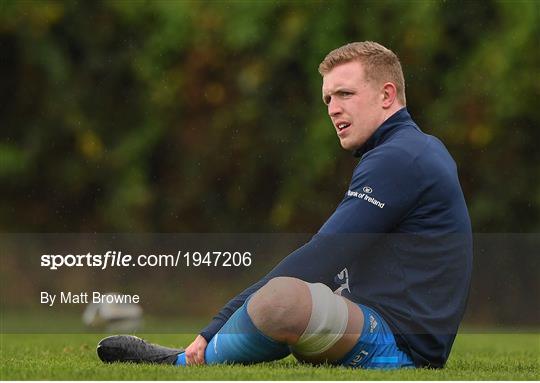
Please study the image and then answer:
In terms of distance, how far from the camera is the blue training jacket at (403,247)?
2936 millimetres

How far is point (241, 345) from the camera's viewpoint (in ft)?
9.80

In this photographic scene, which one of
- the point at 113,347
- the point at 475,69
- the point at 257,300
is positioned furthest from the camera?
the point at 475,69

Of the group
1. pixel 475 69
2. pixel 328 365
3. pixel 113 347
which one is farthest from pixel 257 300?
pixel 475 69

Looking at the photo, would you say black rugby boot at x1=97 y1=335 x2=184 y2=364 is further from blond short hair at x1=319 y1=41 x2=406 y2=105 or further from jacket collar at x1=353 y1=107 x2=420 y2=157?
blond short hair at x1=319 y1=41 x2=406 y2=105

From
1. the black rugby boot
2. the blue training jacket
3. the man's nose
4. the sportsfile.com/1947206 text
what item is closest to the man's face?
the man's nose

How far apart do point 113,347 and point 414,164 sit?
3.45ft

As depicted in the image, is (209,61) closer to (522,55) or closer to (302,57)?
(302,57)

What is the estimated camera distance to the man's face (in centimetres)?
312

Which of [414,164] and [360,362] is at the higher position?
[414,164]

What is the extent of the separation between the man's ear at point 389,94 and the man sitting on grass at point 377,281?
0.09 meters

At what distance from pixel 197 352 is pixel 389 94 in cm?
94

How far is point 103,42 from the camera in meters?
8.04

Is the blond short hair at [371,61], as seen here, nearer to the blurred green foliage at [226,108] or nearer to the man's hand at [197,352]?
the man's hand at [197,352]

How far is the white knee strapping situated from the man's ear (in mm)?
584
